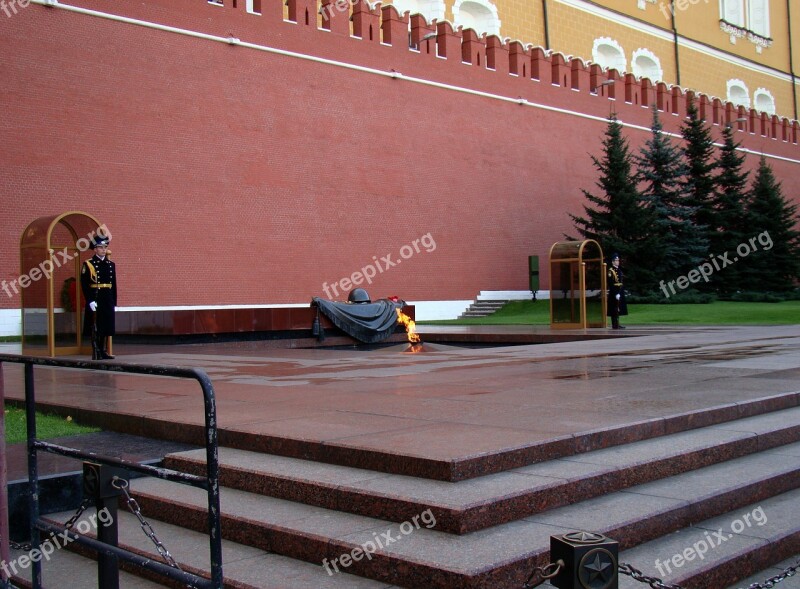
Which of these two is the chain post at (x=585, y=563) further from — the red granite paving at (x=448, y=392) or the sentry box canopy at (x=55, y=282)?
the sentry box canopy at (x=55, y=282)

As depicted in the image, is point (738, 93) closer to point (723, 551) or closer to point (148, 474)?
point (723, 551)

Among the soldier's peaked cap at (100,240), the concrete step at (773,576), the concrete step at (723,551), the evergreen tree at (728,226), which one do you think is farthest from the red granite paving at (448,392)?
the evergreen tree at (728,226)

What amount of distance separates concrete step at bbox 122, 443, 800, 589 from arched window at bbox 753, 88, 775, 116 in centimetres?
3427

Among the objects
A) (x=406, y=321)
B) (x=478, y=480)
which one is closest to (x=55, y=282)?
(x=406, y=321)

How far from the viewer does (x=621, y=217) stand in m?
21.8

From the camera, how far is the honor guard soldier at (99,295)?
9164 millimetres

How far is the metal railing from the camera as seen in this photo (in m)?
2.37

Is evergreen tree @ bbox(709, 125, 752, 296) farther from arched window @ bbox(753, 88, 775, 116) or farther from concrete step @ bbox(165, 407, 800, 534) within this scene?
concrete step @ bbox(165, 407, 800, 534)

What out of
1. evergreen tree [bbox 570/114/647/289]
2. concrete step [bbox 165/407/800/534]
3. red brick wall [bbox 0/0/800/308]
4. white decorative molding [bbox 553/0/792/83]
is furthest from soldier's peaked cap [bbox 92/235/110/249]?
white decorative molding [bbox 553/0/792/83]

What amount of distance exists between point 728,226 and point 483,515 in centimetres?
2355

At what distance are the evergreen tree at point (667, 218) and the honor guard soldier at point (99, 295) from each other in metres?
15.6

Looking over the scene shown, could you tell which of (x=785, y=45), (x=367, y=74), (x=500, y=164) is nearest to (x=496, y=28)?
(x=500, y=164)

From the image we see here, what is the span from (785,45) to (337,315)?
1220 inches

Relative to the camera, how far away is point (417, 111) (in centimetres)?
2014
